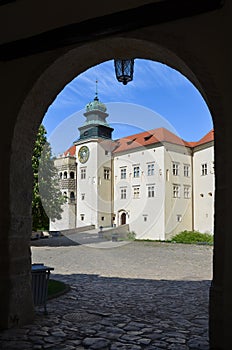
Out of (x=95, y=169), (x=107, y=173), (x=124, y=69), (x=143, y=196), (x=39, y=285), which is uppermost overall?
(x=95, y=169)

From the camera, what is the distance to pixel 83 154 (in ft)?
123

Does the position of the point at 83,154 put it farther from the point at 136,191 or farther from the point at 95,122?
the point at 136,191

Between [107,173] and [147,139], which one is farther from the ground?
[147,139]

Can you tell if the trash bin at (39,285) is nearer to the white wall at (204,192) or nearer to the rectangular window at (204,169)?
the white wall at (204,192)

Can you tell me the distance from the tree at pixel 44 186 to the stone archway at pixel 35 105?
13621mm

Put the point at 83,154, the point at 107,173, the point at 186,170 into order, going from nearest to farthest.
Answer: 1. the point at 186,170
2. the point at 107,173
3. the point at 83,154

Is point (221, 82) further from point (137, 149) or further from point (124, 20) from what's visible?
point (137, 149)

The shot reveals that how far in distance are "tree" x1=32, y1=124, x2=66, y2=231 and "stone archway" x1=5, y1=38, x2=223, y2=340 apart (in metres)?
13.6

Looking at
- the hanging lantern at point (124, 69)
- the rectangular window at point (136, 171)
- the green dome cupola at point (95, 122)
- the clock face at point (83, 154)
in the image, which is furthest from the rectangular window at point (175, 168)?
the hanging lantern at point (124, 69)

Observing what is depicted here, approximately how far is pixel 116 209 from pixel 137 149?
5.75 m

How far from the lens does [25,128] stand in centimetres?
477


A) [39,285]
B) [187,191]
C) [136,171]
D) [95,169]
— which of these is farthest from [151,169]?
[39,285]

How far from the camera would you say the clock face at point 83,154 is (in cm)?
3684

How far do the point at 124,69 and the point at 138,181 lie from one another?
2747 centimetres
